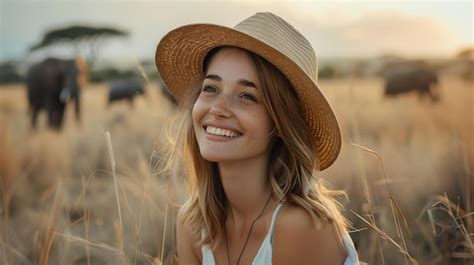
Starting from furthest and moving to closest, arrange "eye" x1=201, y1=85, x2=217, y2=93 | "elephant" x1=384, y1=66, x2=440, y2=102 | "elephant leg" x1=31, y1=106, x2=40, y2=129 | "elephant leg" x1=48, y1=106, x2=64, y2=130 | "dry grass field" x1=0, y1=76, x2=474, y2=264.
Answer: "elephant" x1=384, y1=66, x2=440, y2=102, "elephant leg" x1=31, y1=106, x2=40, y2=129, "elephant leg" x1=48, y1=106, x2=64, y2=130, "dry grass field" x1=0, y1=76, x2=474, y2=264, "eye" x1=201, y1=85, x2=217, y2=93

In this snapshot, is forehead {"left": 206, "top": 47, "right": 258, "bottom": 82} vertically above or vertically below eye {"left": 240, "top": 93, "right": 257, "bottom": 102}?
above

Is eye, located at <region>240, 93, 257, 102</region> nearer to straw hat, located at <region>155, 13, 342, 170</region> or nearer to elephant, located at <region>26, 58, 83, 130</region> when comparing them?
straw hat, located at <region>155, 13, 342, 170</region>

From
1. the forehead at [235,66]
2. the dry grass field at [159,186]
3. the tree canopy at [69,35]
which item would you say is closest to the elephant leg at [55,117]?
the dry grass field at [159,186]

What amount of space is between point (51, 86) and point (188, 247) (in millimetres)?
8715

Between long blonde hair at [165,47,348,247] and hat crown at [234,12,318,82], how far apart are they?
0.08m

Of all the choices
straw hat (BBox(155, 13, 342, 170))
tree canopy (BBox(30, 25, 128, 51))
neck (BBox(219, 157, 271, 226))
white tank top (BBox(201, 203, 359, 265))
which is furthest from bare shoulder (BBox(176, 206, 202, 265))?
tree canopy (BBox(30, 25, 128, 51))

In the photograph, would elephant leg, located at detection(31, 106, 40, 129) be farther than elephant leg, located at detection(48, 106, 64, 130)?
Yes

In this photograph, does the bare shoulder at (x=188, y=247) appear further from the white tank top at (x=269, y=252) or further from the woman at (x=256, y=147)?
the white tank top at (x=269, y=252)

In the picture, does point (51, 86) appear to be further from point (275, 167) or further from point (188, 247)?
point (275, 167)

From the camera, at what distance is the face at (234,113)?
221 centimetres

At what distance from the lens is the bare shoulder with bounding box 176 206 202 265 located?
254 cm

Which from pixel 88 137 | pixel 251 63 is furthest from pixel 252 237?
pixel 88 137

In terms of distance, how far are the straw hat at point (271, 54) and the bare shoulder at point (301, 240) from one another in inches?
12.3

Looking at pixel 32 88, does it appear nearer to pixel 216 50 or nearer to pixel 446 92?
pixel 446 92
